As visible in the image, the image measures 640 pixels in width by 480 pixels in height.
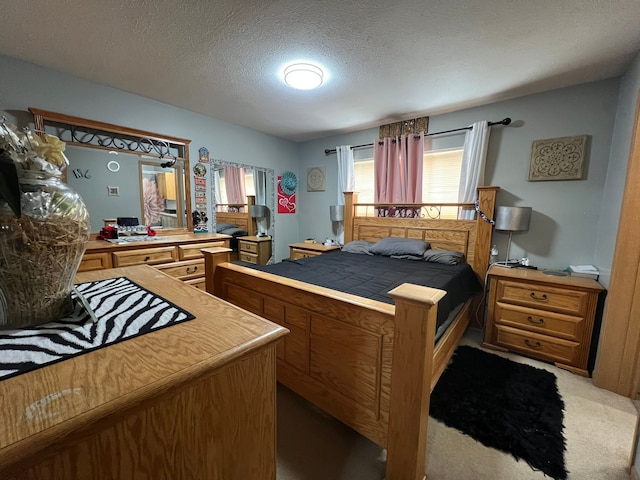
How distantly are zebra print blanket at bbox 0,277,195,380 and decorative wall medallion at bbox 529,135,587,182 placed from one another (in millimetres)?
3137

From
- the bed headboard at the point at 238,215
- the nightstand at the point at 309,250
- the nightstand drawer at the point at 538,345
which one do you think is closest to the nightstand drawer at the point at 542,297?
the nightstand drawer at the point at 538,345

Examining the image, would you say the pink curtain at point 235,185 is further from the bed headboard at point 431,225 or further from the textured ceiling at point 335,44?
the bed headboard at point 431,225

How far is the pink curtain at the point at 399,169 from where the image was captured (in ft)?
10.3

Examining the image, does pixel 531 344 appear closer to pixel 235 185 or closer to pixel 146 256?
pixel 146 256

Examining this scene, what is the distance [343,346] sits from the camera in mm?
1319

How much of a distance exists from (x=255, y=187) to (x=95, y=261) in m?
2.18

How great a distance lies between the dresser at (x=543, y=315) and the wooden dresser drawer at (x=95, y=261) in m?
3.36

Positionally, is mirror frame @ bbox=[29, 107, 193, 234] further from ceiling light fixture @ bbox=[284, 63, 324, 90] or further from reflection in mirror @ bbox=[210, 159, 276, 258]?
ceiling light fixture @ bbox=[284, 63, 324, 90]

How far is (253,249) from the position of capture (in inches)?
153

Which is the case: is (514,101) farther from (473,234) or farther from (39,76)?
(39,76)

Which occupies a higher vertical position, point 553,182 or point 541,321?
point 553,182

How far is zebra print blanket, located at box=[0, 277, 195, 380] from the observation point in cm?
54

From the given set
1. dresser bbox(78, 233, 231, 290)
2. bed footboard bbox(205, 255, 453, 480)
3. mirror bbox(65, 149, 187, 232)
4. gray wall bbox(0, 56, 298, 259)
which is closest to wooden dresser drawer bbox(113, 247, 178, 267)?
dresser bbox(78, 233, 231, 290)

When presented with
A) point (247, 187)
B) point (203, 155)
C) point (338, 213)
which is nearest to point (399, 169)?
point (338, 213)
